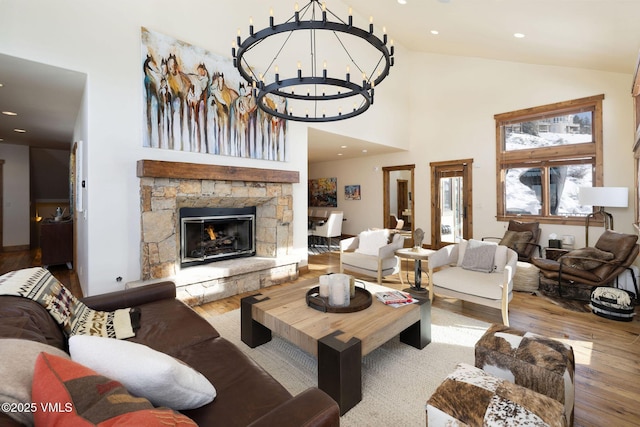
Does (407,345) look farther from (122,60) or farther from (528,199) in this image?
(528,199)

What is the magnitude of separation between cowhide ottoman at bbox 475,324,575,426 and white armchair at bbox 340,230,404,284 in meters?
2.37

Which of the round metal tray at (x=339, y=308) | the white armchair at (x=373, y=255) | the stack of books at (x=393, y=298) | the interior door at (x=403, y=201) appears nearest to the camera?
the round metal tray at (x=339, y=308)

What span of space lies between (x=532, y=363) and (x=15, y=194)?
989 centimetres

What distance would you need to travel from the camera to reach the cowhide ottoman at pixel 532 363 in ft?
5.02

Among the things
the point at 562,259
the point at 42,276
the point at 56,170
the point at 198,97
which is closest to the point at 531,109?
the point at 562,259

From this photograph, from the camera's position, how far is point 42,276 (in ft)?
5.92

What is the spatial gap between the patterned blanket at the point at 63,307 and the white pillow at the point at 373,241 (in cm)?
334

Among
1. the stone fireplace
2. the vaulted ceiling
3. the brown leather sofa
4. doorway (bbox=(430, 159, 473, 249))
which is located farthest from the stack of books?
doorway (bbox=(430, 159, 473, 249))

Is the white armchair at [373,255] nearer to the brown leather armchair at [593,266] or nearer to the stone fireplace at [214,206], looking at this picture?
the stone fireplace at [214,206]

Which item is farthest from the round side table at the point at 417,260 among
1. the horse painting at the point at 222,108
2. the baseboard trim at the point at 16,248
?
the baseboard trim at the point at 16,248

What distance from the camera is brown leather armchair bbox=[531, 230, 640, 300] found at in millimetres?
3434

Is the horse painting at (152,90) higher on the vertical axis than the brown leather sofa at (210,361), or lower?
higher

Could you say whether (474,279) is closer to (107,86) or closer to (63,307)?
(63,307)

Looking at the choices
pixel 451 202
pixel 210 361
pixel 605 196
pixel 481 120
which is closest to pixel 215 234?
pixel 210 361
